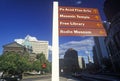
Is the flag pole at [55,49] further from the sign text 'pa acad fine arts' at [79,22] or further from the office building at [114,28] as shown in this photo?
the office building at [114,28]

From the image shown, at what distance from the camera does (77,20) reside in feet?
17.0

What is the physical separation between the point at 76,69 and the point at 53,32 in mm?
147112

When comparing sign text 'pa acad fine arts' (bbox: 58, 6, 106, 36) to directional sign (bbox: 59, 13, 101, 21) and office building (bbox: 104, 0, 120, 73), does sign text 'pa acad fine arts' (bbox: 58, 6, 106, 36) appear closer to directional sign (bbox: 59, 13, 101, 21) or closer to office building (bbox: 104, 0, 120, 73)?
directional sign (bbox: 59, 13, 101, 21)

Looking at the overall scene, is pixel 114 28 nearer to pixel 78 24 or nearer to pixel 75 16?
pixel 75 16

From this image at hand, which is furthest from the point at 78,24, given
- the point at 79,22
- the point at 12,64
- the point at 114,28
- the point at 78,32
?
the point at 114,28

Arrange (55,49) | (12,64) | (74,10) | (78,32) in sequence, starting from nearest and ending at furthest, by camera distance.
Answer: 1. (55,49)
2. (78,32)
3. (74,10)
4. (12,64)

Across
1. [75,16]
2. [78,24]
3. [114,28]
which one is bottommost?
[78,24]

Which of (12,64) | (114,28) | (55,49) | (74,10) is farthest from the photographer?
(114,28)

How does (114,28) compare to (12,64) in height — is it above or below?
above

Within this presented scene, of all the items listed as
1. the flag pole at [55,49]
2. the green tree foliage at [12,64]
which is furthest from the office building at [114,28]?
the flag pole at [55,49]

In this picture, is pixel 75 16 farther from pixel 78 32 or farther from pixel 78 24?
pixel 78 32

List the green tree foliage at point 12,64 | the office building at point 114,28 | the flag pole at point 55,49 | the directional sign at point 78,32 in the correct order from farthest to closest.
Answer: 1. the office building at point 114,28
2. the green tree foliage at point 12,64
3. the directional sign at point 78,32
4. the flag pole at point 55,49

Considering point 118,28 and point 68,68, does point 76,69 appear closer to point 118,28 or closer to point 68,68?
point 68,68

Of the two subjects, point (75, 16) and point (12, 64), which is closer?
point (75, 16)
